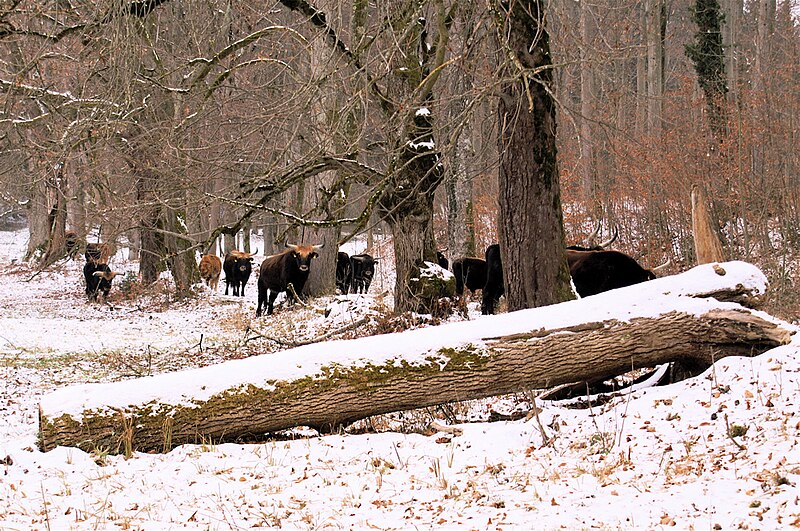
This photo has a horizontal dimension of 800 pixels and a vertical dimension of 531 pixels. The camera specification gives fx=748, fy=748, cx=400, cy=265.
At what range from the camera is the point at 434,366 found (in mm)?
6438

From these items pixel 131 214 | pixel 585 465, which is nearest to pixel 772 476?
pixel 585 465

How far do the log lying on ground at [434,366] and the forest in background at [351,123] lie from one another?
1770 mm

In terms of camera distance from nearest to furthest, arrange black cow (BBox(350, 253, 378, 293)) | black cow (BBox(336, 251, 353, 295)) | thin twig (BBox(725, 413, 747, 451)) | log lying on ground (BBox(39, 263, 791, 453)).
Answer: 1. thin twig (BBox(725, 413, 747, 451))
2. log lying on ground (BBox(39, 263, 791, 453))
3. black cow (BBox(336, 251, 353, 295))
4. black cow (BBox(350, 253, 378, 293))

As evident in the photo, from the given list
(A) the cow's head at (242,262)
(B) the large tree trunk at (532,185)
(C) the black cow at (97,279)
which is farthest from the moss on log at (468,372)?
(A) the cow's head at (242,262)

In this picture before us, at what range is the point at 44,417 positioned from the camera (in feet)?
19.8

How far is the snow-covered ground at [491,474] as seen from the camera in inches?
170

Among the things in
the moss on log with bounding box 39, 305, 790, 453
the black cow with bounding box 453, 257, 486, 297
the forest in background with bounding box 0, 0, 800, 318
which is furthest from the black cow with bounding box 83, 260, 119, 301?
the moss on log with bounding box 39, 305, 790, 453

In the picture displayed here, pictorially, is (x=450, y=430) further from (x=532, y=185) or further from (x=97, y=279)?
(x=97, y=279)

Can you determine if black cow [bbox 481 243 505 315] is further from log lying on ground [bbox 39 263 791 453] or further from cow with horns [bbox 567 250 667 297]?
log lying on ground [bbox 39 263 791 453]

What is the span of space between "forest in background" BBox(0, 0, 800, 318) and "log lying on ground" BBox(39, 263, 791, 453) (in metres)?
1.77

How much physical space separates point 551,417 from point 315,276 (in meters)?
14.2

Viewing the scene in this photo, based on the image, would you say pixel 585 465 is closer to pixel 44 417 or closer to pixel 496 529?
pixel 496 529

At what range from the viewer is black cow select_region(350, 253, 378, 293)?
23.6 meters

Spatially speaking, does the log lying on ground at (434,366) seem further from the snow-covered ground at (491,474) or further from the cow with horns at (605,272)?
the cow with horns at (605,272)
